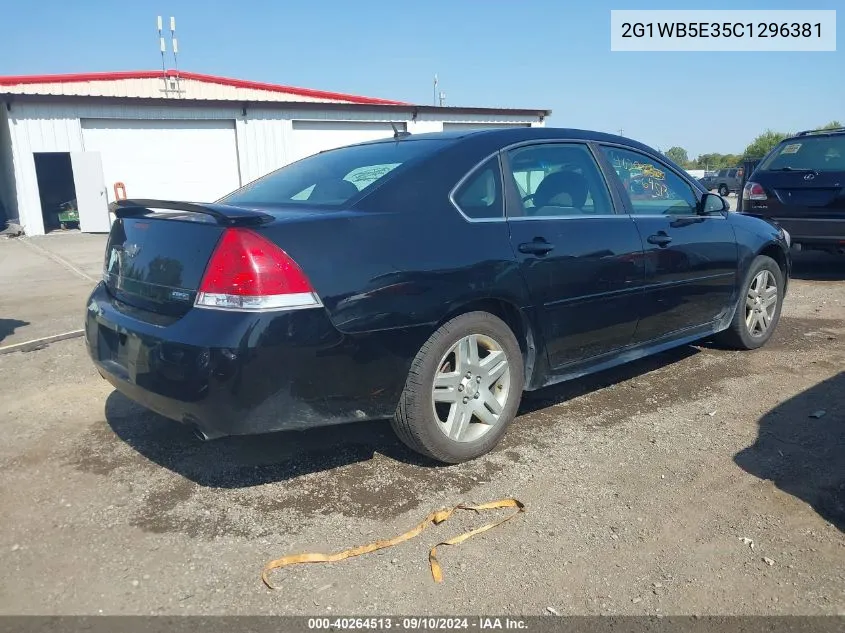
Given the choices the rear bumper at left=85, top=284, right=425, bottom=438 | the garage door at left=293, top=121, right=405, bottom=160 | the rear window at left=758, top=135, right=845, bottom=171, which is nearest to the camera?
the rear bumper at left=85, top=284, right=425, bottom=438

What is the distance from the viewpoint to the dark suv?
7.70 metres

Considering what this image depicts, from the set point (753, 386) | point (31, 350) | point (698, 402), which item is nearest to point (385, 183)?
point (698, 402)

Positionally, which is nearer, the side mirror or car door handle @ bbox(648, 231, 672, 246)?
car door handle @ bbox(648, 231, 672, 246)

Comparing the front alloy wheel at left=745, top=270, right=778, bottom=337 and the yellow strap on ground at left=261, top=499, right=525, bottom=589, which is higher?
the front alloy wheel at left=745, top=270, right=778, bottom=337

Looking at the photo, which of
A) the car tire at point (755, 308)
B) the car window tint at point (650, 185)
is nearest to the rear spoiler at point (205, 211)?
the car window tint at point (650, 185)

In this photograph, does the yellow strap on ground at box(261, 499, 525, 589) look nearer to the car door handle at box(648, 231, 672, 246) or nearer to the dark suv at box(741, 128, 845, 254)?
the car door handle at box(648, 231, 672, 246)

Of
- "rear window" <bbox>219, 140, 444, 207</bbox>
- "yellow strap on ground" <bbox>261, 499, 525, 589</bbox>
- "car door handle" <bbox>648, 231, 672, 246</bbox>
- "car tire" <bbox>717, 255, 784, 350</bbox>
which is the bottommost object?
"yellow strap on ground" <bbox>261, 499, 525, 589</bbox>

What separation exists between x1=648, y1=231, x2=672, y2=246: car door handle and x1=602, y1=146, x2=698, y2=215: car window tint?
0.49ft

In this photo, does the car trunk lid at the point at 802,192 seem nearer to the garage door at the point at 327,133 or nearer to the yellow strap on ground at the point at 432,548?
the yellow strap on ground at the point at 432,548

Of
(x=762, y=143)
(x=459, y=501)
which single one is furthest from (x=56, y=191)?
(x=762, y=143)

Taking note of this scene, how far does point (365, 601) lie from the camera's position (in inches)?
92.9

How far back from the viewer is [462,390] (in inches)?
130

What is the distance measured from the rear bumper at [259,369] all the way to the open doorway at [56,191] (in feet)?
57.0

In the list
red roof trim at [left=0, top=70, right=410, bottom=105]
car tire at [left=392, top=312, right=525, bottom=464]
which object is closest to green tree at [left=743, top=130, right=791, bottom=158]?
red roof trim at [left=0, top=70, right=410, bottom=105]
